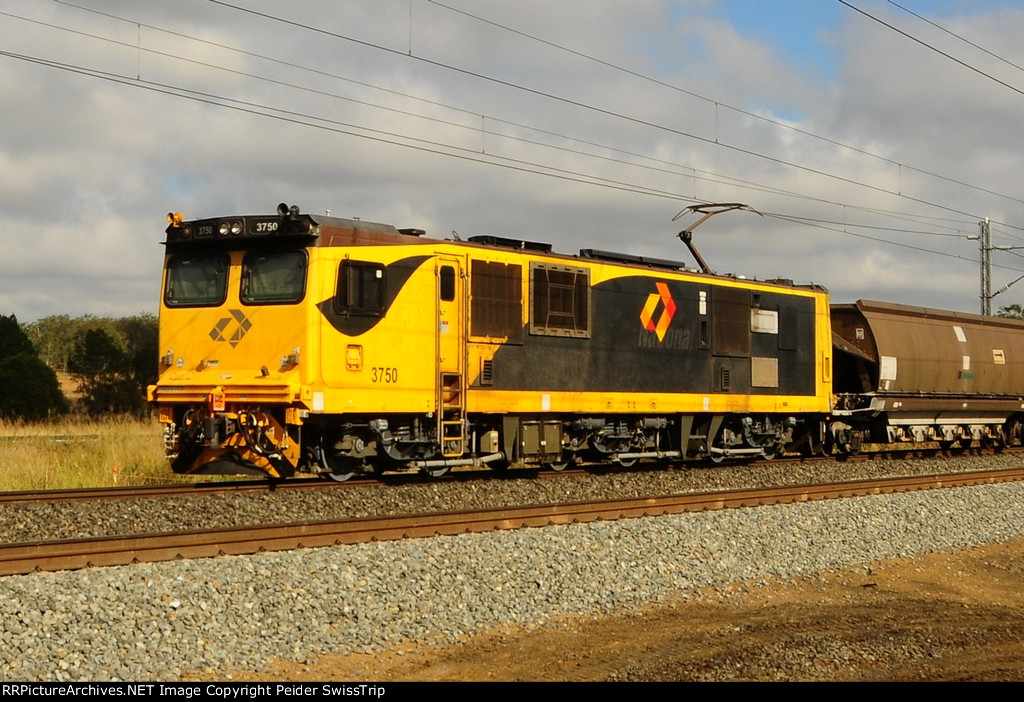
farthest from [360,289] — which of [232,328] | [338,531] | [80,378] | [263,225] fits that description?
[80,378]

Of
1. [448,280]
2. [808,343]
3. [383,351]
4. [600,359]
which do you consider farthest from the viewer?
[808,343]

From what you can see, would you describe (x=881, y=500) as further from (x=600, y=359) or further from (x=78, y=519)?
(x=78, y=519)

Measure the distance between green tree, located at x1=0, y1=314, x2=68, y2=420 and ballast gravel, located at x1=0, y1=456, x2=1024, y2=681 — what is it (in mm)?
30226

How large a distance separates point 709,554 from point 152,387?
7.91 m

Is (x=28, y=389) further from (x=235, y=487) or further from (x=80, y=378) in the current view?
(x=235, y=487)

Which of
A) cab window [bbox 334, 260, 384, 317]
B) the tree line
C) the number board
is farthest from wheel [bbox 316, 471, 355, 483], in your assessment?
the tree line

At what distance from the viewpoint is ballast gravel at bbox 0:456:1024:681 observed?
7.74 m

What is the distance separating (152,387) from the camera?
15.4 meters

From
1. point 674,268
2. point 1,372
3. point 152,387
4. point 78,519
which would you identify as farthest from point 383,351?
point 1,372

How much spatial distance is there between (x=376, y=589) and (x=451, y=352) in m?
6.93

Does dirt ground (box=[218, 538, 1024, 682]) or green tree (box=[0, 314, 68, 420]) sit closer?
dirt ground (box=[218, 538, 1024, 682])

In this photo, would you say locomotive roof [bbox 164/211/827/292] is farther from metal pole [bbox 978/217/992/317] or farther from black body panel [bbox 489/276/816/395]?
metal pole [bbox 978/217/992/317]


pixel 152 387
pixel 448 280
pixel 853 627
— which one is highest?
pixel 448 280

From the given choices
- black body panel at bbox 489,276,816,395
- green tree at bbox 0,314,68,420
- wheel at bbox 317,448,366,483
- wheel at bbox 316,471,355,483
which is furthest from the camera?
green tree at bbox 0,314,68,420
